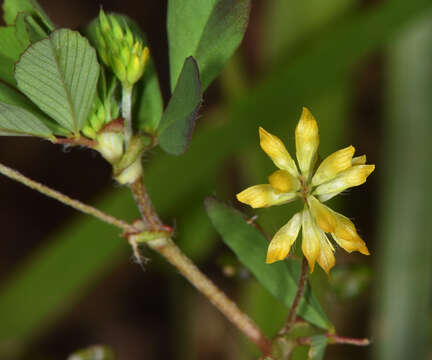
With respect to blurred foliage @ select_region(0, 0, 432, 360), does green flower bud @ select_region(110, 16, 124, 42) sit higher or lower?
lower

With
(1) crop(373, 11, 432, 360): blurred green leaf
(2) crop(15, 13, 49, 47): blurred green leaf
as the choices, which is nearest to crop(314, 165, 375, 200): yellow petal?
(2) crop(15, 13, 49, 47): blurred green leaf

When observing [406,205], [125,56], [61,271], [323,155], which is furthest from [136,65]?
[406,205]

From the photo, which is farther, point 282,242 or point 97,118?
point 97,118

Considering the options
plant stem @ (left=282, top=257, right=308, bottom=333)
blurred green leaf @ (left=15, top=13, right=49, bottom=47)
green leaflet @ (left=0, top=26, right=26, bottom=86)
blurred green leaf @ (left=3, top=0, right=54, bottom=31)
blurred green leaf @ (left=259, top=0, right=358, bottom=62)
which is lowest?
plant stem @ (left=282, top=257, right=308, bottom=333)

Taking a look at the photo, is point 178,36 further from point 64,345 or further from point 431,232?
point 64,345

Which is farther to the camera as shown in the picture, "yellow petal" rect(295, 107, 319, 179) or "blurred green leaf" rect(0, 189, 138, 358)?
"blurred green leaf" rect(0, 189, 138, 358)

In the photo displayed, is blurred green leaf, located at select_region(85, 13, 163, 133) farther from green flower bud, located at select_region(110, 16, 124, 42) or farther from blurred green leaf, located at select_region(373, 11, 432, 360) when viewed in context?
blurred green leaf, located at select_region(373, 11, 432, 360)

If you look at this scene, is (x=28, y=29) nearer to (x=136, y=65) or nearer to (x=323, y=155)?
(x=136, y=65)
